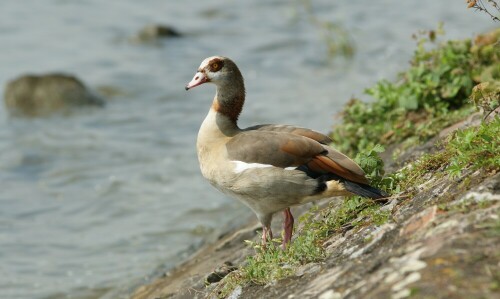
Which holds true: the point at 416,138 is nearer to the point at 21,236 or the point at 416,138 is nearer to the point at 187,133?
the point at 21,236

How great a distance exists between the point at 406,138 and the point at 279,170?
2.96 m

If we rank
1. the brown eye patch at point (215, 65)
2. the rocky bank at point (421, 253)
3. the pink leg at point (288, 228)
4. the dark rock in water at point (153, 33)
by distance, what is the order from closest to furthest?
1. the rocky bank at point (421, 253)
2. the pink leg at point (288, 228)
3. the brown eye patch at point (215, 65)
4. the dark rock in water at point (153, 33)

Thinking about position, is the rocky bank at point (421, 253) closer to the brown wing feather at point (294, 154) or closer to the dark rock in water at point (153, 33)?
the brown wing feather at point (294, 154)

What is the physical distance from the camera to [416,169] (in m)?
6.38

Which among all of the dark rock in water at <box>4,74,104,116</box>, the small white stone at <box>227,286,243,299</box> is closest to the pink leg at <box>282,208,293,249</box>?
the small white stone at <box>227,286,243,299</box>

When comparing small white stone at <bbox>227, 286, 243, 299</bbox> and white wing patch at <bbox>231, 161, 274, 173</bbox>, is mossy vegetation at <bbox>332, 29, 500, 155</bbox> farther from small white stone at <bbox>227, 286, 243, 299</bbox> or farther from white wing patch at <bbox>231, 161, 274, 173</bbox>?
small white stone at <bbox>227, 286, 243, 299</bbox>

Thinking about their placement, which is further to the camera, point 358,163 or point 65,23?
point 65,23

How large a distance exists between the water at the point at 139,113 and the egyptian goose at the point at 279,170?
115 inches

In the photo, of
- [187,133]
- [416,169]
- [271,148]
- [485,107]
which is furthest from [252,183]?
[187,133]

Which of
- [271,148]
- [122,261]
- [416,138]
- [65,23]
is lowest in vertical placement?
[122,261]

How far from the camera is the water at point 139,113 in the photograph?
10.5m

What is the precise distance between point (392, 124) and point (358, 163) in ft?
8.69

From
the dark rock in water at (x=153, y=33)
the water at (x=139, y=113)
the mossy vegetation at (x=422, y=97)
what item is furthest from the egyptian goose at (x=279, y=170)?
the dark rock in water at (x=153, y=33)

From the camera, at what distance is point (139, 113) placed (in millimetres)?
16281
